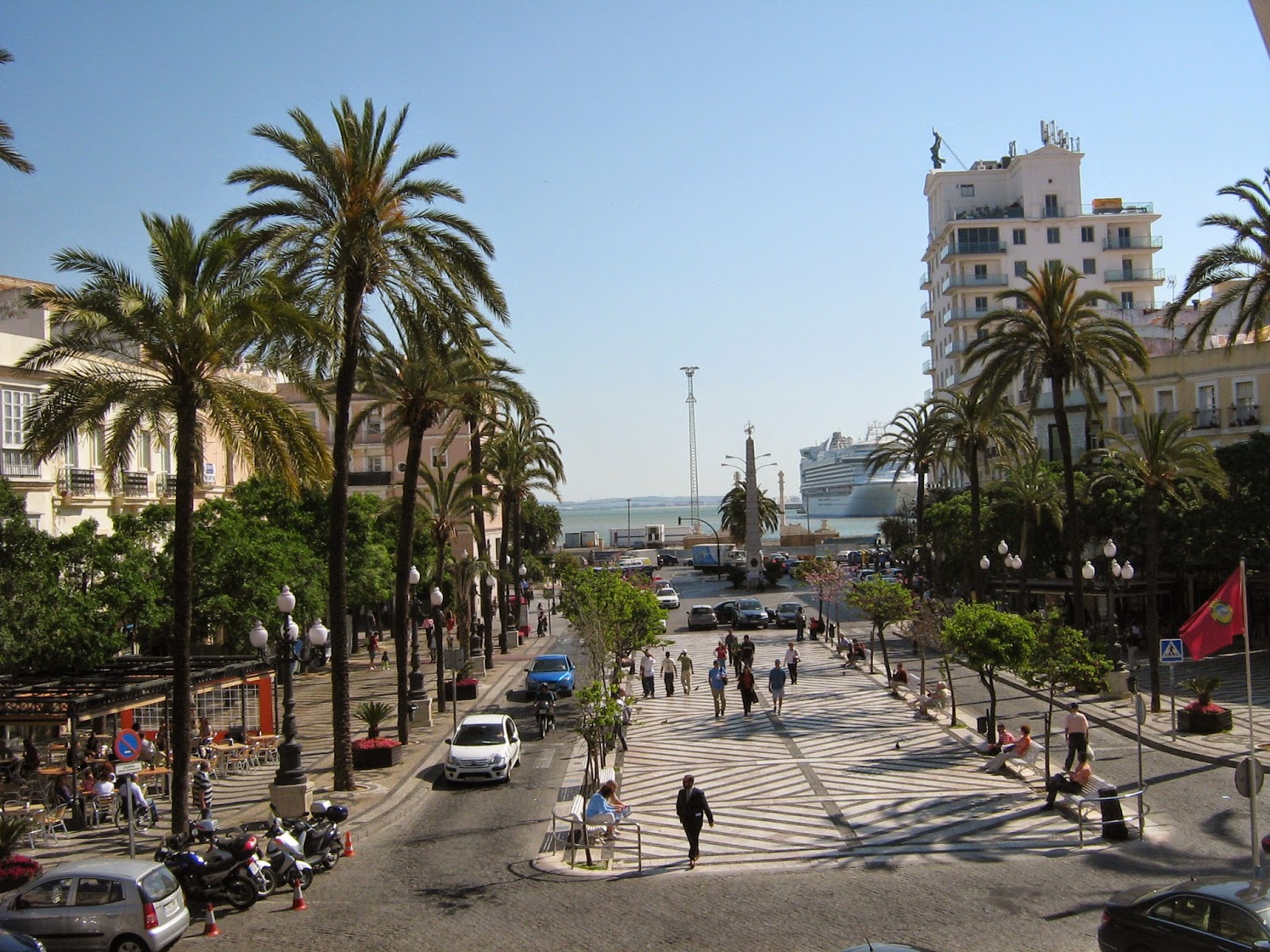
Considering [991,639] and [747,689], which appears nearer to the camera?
[991,639]

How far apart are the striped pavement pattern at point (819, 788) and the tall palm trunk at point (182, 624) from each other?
672cm

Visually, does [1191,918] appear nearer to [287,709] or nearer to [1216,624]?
[1216,624]

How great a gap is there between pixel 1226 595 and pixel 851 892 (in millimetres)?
8700

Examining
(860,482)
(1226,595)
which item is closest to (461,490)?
(1226,595)

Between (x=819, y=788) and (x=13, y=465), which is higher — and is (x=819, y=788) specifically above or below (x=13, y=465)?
below

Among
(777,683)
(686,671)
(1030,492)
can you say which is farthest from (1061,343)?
(1030,492)

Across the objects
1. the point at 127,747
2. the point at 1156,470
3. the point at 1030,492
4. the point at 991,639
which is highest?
the point at 1156,470

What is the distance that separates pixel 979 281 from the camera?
76938 millimetres

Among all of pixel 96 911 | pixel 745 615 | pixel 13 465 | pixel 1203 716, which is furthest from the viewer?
pixel 745 615

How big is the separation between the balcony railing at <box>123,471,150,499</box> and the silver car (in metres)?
23.7

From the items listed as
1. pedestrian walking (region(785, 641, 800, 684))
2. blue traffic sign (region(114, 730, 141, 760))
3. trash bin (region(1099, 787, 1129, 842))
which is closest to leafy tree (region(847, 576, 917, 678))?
pedestrian walking (region(785, 641, 800, 684))

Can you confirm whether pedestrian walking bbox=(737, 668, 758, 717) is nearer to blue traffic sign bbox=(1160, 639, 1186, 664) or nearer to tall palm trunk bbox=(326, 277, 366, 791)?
blue traffic sign bbox=(1160, 639, 1186, 664)

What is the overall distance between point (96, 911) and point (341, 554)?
9.95 metres

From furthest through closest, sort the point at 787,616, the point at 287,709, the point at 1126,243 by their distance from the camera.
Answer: the point at 1126,243
the point at 787,616
the point at 287,709
